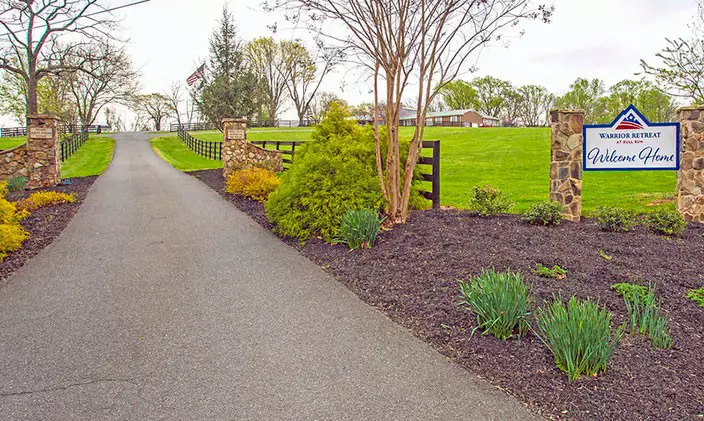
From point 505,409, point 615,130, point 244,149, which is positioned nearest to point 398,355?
point 505,409

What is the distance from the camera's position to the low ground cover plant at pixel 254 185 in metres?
12.6

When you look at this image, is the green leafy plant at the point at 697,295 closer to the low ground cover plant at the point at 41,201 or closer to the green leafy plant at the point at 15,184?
the low ground cover plant at the point at 41,201

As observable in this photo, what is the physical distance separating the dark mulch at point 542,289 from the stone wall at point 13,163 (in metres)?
13.2

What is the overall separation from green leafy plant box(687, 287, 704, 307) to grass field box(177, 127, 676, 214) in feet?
16.5

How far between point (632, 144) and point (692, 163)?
→ 0.96 m

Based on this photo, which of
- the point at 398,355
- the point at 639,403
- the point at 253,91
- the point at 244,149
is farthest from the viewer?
the point at 253,91

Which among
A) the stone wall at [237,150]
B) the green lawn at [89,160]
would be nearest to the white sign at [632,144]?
the stone wall at [237,150]

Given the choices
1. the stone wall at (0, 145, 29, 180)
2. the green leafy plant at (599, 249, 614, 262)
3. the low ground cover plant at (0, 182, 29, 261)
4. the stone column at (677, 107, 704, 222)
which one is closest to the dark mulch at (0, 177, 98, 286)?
the low ground cover plant at (0, 182, 29, 261)

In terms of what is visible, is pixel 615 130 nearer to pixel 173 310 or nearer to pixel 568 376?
pixel 568 376

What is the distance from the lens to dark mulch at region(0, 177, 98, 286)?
7.04m

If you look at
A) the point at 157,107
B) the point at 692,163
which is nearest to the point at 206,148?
the point at 692,163

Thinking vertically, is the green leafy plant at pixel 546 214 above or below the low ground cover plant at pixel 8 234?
above

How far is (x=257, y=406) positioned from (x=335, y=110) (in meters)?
6.93

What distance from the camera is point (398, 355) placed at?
13.1 feet
